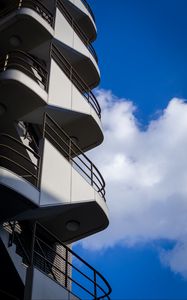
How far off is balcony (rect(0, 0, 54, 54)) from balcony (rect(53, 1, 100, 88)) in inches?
31.1

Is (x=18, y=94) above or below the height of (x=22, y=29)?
below

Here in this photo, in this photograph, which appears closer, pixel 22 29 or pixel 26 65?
pixel 26 65

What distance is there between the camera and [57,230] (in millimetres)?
13664

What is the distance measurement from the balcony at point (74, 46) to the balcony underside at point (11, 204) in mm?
8264

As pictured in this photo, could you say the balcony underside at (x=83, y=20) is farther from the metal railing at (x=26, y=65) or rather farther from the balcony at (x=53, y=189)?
the balcony at (x=53, y=189)

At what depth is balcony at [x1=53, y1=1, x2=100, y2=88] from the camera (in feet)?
57.9

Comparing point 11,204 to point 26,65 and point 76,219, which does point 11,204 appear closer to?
point 76,219

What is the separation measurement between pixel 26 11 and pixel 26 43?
111cm

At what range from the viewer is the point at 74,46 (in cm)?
1828

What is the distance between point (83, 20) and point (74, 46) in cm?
423

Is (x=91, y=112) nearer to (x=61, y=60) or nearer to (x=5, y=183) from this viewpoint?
(x=61, y=60)

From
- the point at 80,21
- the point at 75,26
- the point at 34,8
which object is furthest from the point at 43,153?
the point at 80,21

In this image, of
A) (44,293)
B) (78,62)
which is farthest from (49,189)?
(78,62)

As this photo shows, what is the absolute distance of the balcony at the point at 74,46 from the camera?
57.9ft
